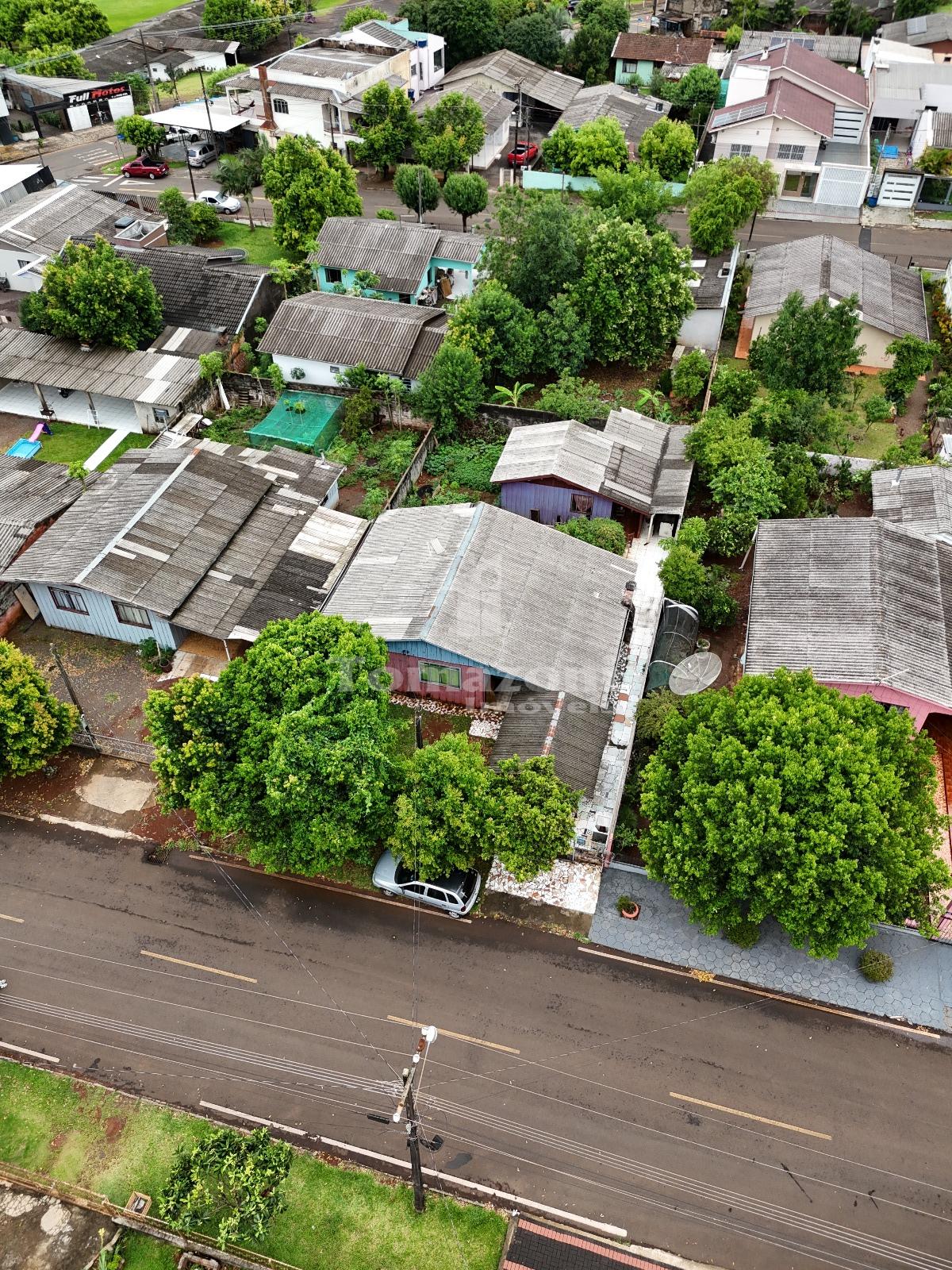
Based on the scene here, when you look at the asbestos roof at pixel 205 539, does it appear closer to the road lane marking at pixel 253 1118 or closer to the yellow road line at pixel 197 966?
the yellow road line at pixel 197 966

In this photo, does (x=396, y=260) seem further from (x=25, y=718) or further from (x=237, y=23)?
(x=237, y=23)

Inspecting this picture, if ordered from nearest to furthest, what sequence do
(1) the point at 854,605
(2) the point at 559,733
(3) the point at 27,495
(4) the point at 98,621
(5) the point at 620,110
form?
(2) the point at 559,733
(1) the point at 854,605
(4) the point at 98,621
(3) the point at 27,495
(5) the point at 620,110

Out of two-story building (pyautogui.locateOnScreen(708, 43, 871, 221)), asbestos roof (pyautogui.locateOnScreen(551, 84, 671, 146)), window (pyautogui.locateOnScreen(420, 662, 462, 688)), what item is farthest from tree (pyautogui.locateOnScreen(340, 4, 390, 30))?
window (pyautogui.locateOnScreen(420, 662, 462, 688))

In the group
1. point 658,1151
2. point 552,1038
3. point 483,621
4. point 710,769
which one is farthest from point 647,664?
point 658,1151

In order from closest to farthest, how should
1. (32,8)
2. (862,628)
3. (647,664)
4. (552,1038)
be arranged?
(552,1038) < (862,628) < (647,664) < (32,8)

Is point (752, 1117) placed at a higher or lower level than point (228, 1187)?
lower

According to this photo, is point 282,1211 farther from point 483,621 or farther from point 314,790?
point 483,621

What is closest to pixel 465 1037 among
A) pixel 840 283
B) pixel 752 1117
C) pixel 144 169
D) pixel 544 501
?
pixel 752 1117

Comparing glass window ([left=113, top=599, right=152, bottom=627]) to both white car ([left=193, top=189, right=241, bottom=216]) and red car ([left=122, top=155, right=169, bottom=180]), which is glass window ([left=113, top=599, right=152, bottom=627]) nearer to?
white car ([left=193, top=189, right=241, bottom=216])
